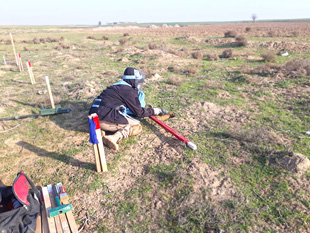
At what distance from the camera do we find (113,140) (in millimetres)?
4684

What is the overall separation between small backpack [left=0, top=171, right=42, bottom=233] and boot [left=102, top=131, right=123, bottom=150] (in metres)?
1.70

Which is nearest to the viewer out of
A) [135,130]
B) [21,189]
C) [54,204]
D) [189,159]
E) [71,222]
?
[21,189]

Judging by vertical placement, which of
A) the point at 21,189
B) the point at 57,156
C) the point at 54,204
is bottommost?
the point at 57,156

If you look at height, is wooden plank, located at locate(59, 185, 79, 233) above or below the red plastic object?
below

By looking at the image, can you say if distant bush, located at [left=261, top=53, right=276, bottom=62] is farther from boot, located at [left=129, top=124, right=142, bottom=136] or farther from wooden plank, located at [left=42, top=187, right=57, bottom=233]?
wooden plank, located at [left=42, top=187, right=57, bottom=233]

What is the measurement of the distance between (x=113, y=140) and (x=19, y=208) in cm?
221

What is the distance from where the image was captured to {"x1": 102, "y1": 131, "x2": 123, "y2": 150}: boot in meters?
4.66

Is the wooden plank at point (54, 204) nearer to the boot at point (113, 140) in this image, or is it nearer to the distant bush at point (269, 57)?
the boot at point (113, 140)

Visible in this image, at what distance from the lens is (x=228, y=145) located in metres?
4.70

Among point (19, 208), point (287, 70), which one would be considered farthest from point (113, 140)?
point (287, 70)

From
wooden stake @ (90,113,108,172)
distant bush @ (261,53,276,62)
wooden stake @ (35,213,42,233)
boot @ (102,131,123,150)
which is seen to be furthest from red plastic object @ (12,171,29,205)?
distant bush @ (261,53,276,62)

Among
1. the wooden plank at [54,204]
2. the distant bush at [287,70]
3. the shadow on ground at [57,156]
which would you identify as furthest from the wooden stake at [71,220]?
the distant bush at [287,70]

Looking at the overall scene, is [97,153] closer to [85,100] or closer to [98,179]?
[98,179]

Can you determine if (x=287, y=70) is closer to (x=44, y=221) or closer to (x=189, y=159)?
(x=189, y=159)
